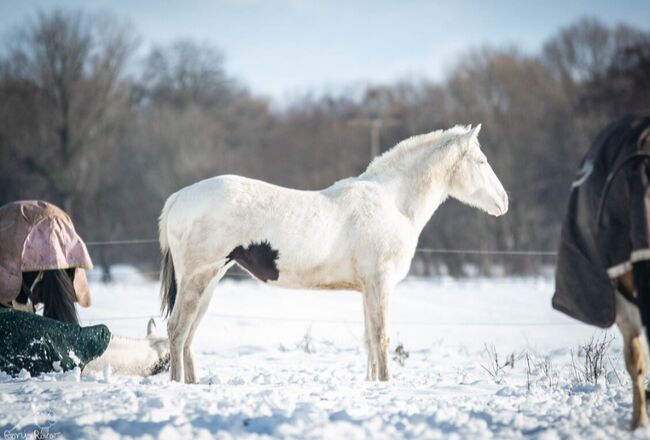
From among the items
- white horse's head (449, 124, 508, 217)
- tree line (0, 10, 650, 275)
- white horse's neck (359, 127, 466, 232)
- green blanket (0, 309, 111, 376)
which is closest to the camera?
green blanket (0, 309, 111, 376)

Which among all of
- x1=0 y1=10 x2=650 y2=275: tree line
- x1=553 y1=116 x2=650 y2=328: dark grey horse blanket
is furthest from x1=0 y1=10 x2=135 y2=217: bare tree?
x1=553 y1=116 x2=650 y2=328: dark grey horse blanket

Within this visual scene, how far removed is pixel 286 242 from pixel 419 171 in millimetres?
1813

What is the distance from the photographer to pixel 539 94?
2984 centimetres

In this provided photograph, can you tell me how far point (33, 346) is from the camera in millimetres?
5348

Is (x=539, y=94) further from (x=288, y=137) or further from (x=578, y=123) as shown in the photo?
(x=288, y=137)

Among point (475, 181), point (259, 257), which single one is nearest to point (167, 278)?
point (259, 257)

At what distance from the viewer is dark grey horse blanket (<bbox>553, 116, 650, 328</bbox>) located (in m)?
3.80

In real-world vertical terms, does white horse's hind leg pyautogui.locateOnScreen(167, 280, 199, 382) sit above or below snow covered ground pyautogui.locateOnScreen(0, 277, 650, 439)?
above

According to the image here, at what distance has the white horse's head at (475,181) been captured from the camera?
692cm

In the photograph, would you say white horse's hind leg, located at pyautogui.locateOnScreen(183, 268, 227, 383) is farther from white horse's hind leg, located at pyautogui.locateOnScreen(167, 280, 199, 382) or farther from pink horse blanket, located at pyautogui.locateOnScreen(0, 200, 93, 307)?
pink horse blanket, located at pyautogui.locateOnScreen(0, 200, 93, 307)

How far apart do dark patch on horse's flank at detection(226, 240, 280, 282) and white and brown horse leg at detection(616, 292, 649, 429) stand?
291 centimetres

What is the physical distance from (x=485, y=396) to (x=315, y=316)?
842 centimetres

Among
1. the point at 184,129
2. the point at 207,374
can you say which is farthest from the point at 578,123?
the point at 207,374

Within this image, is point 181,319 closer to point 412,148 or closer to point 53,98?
point 412,148
